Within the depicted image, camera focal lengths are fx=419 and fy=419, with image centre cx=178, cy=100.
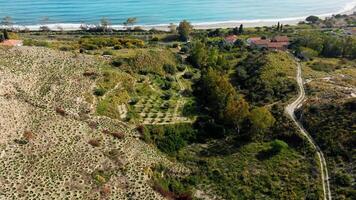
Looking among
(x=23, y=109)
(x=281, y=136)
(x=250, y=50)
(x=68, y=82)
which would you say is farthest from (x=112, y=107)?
(x=250, y=50)

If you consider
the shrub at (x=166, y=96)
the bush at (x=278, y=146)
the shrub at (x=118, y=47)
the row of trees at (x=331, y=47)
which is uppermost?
the shrub at (x=118, y=47)

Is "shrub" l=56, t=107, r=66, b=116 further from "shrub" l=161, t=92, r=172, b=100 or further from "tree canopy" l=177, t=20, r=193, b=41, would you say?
"tree canopy" l=177, t=20, r=193, b=41

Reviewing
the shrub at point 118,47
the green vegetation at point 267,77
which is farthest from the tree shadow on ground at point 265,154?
the shrub at point 118,47

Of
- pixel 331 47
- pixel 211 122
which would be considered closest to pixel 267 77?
pixel 211 122

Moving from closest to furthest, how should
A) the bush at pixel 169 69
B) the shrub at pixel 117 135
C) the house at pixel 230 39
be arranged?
the shrub at pixel 117 135
the bush at pixel 169 69
the house at pixel 230 39

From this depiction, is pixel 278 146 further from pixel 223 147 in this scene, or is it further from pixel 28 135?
pixel 28 135

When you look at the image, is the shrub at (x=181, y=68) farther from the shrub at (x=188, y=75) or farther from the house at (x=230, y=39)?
the house at (x=230, y=39)

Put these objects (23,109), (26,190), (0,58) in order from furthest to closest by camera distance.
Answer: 1. (0,58)
2. (23,109)
3. (26,190)

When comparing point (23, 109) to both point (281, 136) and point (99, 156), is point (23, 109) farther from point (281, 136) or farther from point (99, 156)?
point (281, 136)
